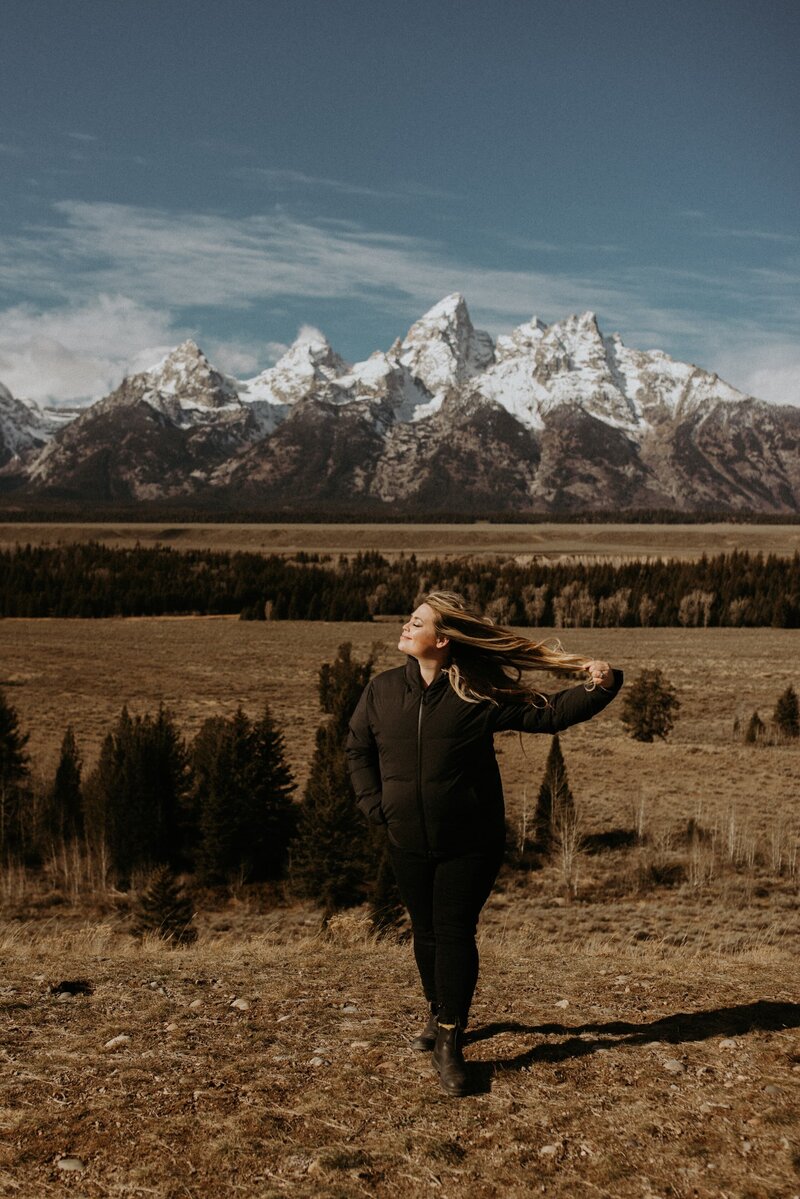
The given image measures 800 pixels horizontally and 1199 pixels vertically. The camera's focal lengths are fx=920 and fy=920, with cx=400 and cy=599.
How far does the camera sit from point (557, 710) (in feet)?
19.0

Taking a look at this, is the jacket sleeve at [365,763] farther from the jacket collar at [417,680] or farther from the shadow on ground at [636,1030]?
the shadow on ground at [636,1030]

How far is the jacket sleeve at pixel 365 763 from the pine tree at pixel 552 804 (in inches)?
1025

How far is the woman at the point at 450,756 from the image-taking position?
19.0ft

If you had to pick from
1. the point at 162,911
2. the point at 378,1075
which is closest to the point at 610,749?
the point at 162,911

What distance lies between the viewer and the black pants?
587 centimetres

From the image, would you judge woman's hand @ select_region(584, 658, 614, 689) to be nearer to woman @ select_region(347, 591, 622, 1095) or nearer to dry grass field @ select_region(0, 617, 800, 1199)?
woman @ select_region(347, 591, 622, 1095)

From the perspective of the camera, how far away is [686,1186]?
15.4 ft

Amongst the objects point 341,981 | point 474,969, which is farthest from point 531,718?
point 341,981

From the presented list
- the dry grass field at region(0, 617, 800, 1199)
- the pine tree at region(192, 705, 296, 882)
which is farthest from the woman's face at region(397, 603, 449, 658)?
the pine tree at region(192, 705, 296, 882)

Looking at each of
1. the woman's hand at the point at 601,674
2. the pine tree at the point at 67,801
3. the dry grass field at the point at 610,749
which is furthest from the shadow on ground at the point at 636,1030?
the pine tree at the point at 67,801

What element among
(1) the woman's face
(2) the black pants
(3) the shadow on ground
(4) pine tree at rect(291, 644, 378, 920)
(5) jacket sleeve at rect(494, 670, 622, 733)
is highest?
(1) the woman's face

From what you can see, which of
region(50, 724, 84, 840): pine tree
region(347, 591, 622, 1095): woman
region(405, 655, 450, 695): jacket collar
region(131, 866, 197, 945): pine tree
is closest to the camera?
region(347, 591, 622, 1095): woman

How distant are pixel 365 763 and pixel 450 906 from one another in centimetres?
106

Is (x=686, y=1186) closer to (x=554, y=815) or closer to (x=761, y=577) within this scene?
(x=554, y=815)
